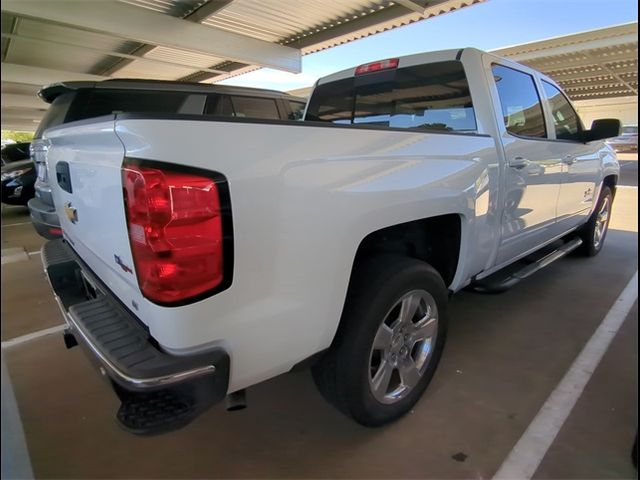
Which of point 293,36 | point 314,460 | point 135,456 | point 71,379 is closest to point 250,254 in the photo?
point 314,460

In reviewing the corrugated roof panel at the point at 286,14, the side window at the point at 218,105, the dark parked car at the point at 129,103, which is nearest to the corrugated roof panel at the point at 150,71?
the corrugated roof panel at the point at 286,14

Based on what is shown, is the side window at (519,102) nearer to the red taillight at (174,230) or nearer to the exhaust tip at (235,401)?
the red taillight at (174,230)

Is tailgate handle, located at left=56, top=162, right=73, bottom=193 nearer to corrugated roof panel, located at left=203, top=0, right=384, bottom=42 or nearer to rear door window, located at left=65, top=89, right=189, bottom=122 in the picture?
rear door window, located at left=65, top=89, right=189, bottom=122

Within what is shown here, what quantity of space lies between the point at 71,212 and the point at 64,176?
0.63 feet

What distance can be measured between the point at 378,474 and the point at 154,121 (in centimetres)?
181

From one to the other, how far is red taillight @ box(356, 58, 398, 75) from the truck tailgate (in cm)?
210

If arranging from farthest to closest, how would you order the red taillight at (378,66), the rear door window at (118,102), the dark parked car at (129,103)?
the rear door window at (118,102)
the dark parked car at (129,103)
the red taillight at (378,66)

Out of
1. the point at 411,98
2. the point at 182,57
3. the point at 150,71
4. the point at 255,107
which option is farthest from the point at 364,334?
the point at 150,71

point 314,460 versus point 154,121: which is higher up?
point 154,121

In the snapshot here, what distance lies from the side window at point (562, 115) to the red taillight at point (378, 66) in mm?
1435

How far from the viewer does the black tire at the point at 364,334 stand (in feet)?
6.17

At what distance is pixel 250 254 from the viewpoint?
1.40 m

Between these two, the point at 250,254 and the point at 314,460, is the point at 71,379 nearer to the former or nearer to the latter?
the point at 314,460

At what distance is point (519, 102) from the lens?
3047 millimetres
